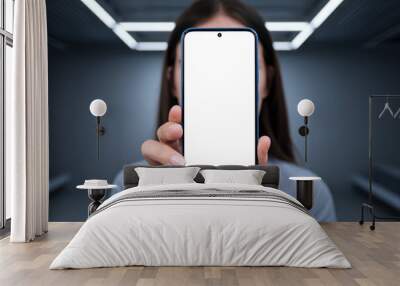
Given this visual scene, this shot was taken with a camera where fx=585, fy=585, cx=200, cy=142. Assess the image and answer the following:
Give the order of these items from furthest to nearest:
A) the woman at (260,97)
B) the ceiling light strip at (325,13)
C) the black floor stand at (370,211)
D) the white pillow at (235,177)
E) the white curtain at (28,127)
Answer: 1. the woman at (260,97)
2. the ceiling light strip at (325,13)
3. the black floor stand at (370,211)
4. the white pillow at (235,177)
5. the white curtain at (28,127)

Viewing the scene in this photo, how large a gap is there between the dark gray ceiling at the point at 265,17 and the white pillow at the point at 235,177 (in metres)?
1.86

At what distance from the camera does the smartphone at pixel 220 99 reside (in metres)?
7.35

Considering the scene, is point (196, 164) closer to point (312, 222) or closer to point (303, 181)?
point (303, 181)

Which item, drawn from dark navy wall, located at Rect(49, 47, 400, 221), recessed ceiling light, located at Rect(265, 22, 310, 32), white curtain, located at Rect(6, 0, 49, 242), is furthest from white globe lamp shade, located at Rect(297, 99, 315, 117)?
white curtain, located at Rect(6, 0, 49, 242)

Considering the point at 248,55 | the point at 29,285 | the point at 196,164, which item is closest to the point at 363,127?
the point at 248,55

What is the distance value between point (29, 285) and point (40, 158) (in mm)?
2539

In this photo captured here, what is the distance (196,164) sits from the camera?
7340 millimetres

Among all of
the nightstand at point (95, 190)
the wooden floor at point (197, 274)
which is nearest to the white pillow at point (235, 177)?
the nightstand at point (95, 190)

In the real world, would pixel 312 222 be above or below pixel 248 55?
below

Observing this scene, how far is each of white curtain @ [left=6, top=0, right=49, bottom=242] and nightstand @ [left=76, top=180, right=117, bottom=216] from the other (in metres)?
0.61

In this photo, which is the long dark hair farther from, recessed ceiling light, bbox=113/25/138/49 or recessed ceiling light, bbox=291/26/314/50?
recessed ceiling light, bbox=113/25/138/49

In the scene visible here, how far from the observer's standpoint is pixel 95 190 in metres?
7.13

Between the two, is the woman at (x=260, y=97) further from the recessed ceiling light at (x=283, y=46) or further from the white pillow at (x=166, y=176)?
the white pillow at (x=166, y=176)

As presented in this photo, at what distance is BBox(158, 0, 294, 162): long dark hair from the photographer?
744 cm
